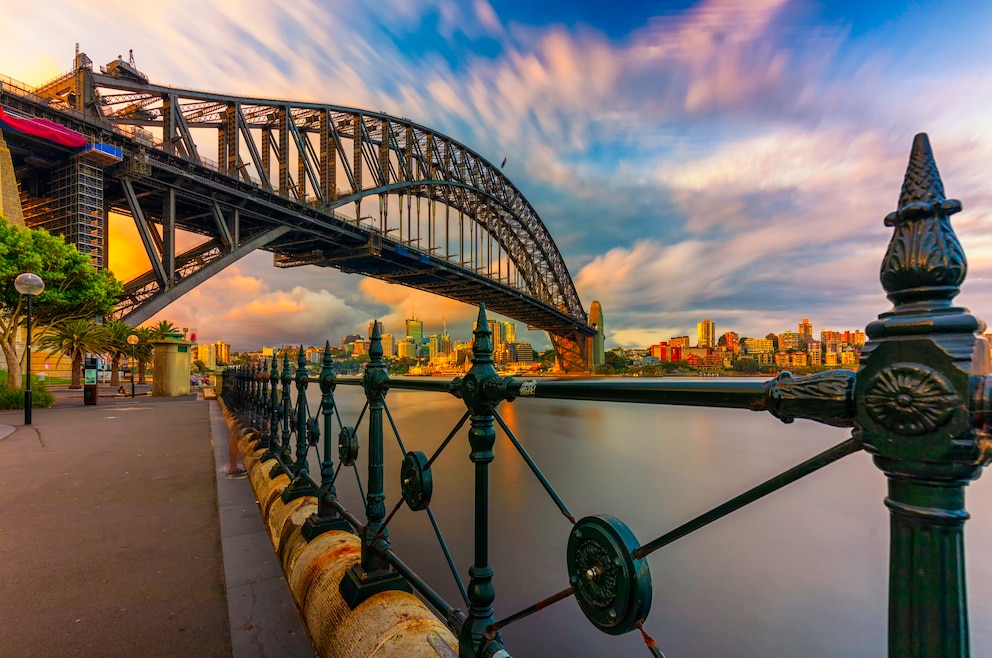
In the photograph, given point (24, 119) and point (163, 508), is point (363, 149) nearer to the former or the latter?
point (24, 119)

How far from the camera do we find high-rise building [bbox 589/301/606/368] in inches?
2344

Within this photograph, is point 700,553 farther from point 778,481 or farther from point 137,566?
point 778,481

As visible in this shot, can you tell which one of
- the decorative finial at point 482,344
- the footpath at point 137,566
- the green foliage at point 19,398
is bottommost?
the green foliage at point 19,398

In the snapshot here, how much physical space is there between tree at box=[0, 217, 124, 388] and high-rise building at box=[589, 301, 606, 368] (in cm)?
5005

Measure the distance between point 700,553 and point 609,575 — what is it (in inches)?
275

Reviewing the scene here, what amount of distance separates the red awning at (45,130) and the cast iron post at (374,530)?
2579 cm

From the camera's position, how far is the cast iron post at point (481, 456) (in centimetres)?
136

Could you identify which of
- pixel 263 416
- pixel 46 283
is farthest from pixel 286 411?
pixel 46 283

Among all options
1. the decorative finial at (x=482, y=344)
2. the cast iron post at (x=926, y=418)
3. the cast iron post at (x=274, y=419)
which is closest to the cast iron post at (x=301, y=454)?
the cast iron post at (x=274, y=419)

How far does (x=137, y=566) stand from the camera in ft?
8.90

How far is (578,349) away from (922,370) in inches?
2385

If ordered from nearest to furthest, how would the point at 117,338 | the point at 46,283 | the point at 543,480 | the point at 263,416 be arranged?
1. the point at 543,480
2. the point at 263,416
3. the point at 46,283
4. the point at 117,338

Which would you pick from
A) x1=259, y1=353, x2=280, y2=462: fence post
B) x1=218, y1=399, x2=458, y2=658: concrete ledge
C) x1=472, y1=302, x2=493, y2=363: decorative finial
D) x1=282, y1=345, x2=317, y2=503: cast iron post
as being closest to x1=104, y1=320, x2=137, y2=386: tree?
x1=259, y1=353, x2=280, y2=462: fence post

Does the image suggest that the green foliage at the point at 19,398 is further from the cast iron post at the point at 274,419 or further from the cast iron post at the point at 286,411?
the cast iron post at the point at 286,411
